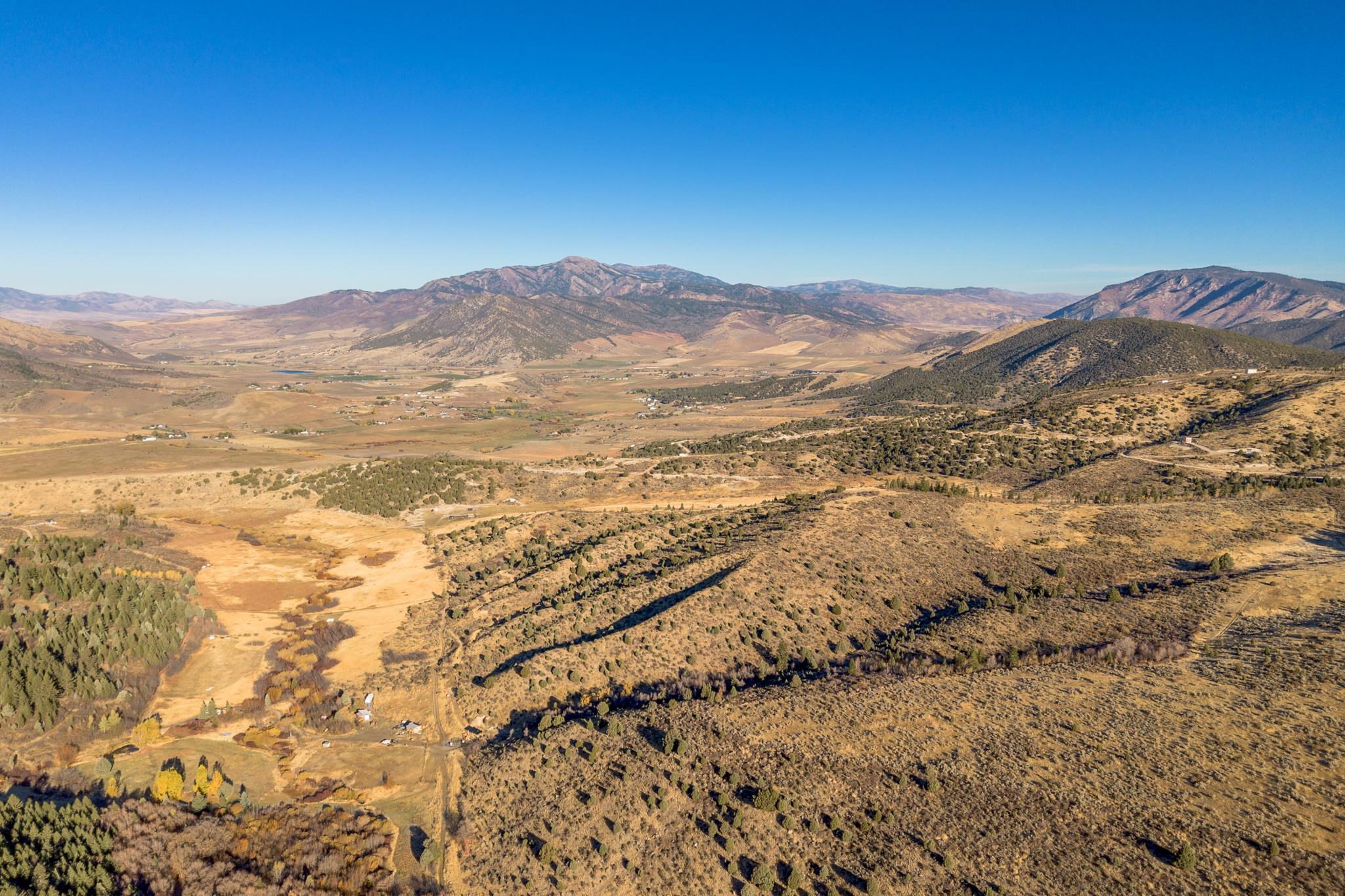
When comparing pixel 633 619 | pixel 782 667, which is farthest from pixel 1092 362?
pixel 633 619

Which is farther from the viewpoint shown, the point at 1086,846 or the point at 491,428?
the point at 491,428

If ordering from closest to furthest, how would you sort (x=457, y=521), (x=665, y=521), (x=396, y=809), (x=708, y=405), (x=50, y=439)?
(x=396, y=809), (x=665, y=521), (x=457, y=521), (x=50, y=439), (x=708, y=405)

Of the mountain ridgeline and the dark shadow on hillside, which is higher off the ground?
the mountain ridgeline

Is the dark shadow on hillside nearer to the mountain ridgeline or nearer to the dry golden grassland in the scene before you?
the dry golden grassland

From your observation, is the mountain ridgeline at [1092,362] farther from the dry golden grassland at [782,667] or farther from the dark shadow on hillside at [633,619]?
the dark shadow on hillside at [633,619]

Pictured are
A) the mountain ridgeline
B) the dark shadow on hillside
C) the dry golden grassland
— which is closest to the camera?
the dry golden grassland

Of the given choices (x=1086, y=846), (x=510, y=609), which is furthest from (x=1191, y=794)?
(x=510, y=609)

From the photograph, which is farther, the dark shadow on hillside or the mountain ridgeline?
the mountain ridgeline

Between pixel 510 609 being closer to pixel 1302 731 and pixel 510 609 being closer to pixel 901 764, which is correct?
pixel 901 764

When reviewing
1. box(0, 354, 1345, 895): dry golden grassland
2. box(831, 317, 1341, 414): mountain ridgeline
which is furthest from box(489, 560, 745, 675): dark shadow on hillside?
box(831, 317, 1341, 414): mountain ridgeline
